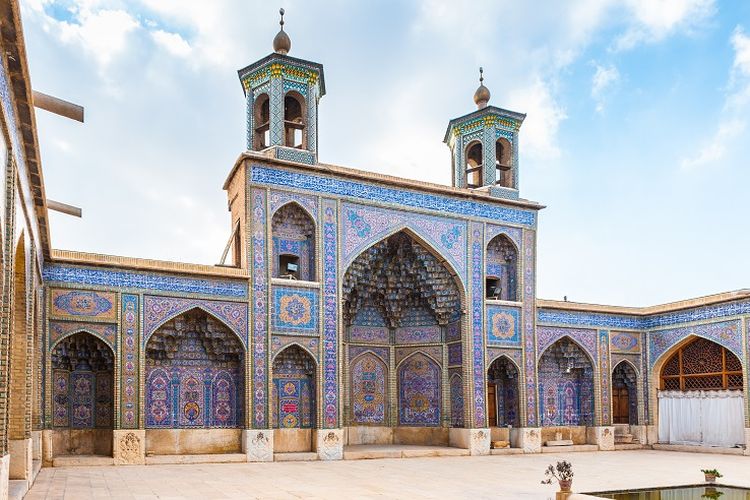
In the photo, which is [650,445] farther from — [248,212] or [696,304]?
[248,212]

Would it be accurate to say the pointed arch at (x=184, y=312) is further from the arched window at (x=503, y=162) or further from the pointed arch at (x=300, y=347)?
the arched window at (x=503, y=162)

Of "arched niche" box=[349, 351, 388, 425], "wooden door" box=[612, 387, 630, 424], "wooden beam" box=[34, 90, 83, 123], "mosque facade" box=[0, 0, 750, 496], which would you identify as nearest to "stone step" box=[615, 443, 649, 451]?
"mosque facade" box=[0, 0, 750, 496]

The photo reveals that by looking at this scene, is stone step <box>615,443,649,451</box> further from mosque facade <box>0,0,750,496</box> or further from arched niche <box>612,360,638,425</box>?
arched niche <box>612,360,638,425</box>

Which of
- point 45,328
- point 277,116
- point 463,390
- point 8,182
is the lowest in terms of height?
point 463,390

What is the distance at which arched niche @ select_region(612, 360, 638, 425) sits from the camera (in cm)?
1655

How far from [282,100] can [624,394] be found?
30.0 feet

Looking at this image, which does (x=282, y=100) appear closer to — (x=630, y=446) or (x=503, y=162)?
(x=503, y=162)

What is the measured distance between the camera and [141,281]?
12211 millimetres

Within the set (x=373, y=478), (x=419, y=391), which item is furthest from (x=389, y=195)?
(x=373, y=478)

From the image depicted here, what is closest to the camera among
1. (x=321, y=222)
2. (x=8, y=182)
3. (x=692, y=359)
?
(x=8, y=182)

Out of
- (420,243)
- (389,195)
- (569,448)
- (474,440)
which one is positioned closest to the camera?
(389,195)

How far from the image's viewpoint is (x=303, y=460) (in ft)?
42.0

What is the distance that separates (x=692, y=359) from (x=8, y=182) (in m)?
13.1

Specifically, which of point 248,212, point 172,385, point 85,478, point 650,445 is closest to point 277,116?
point 248,212
